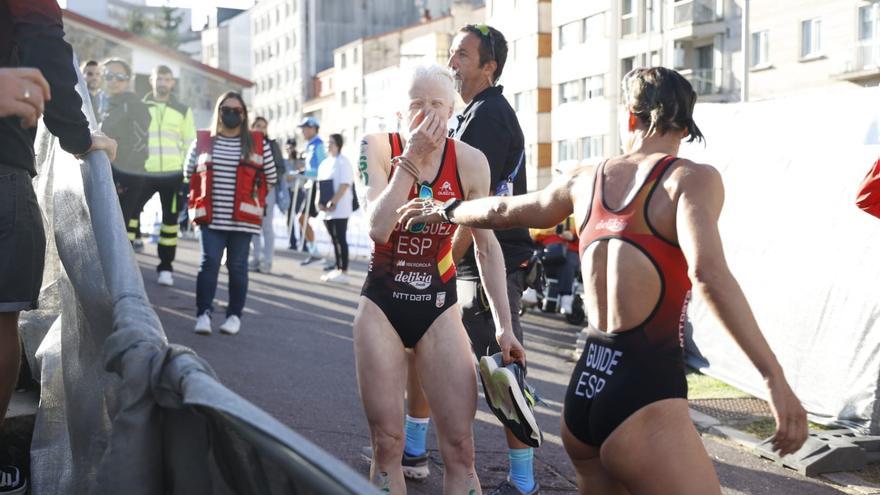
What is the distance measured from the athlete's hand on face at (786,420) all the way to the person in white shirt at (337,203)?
12.1m

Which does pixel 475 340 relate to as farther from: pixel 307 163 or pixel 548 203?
pixel 307 163

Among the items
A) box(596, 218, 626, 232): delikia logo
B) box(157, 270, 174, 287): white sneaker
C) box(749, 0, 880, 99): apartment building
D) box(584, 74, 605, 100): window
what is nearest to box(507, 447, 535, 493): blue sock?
box(596, 218, 626, 232): delikia logo

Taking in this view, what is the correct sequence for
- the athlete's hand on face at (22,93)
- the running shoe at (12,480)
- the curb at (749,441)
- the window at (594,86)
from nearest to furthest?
the athlete's hand on face at (22,93) → the running shoe at (12,480) → the curb at (749,441) → the window at (594,86)

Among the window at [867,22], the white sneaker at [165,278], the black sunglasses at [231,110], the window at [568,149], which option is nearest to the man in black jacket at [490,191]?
the black sunglasses at [231,110]

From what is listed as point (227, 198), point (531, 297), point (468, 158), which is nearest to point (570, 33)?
point (531, 297)

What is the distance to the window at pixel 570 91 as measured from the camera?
198 feet

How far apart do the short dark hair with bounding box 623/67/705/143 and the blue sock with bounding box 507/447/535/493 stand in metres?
2.03

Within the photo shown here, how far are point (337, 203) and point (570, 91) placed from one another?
4782 cm

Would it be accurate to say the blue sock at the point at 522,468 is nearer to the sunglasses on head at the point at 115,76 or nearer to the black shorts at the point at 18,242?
the black shorts at the point at 18,242

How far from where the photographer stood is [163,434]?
2.34 m

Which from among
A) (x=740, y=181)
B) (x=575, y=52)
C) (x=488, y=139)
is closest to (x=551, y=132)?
(x=575, y=52)

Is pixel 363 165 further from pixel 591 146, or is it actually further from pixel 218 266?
pixel 591 146

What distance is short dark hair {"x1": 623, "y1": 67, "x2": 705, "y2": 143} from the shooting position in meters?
3.49

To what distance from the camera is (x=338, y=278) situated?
15.3 m
